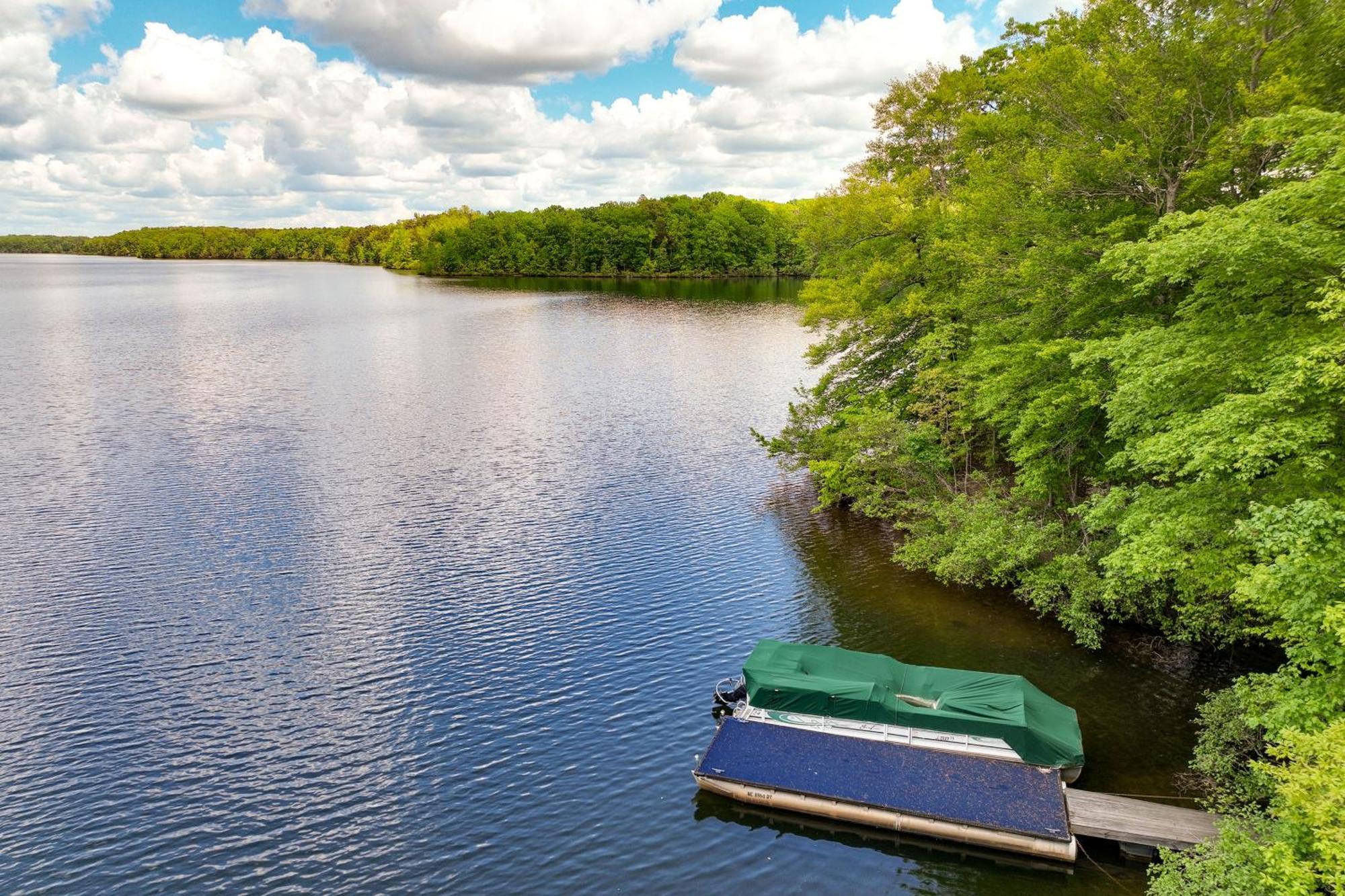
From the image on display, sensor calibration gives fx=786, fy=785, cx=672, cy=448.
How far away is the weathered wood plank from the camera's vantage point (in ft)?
69.8

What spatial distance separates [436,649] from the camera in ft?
107

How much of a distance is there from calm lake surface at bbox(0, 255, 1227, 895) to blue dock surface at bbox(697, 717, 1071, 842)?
1057mm

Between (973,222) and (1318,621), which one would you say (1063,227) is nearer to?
(973,222)

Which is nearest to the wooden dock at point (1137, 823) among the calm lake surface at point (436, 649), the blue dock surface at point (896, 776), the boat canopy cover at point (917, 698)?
the blue dock surface at point (896, 776)

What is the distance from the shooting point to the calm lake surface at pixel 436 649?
72.9 ft

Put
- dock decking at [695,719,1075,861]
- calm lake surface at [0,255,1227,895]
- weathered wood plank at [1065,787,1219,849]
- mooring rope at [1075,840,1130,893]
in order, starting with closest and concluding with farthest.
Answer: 1. mooring rope at [1075,840,1130,893]
2. weathered wood plank at [1065,787,1219,849]
3. dock decking at [695,719,1075,861]
4. calm lake surface at [0,255,1227,895]

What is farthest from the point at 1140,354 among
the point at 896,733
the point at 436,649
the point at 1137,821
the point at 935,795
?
the point at 436,649

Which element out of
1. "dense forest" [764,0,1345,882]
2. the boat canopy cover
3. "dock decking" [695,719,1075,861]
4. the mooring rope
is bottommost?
the mooring rope

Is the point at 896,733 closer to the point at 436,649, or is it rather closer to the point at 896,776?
the point at 896,776

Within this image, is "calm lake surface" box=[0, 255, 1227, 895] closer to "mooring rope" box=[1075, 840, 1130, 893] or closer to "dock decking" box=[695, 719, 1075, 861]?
"mooring rope" box=[1075, 840, 1130, 893]

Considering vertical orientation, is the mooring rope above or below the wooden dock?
below

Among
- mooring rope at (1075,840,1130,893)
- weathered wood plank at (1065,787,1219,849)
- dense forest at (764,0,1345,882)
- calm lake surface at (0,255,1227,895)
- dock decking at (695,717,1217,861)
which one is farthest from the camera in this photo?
calm lake surface at (0,255,1227,895)

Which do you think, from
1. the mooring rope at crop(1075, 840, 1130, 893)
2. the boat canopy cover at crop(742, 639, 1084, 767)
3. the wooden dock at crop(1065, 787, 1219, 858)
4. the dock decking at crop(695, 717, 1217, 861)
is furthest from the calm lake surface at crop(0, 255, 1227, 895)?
the boat canopy cover at crop(742, 639, 1084, 767)

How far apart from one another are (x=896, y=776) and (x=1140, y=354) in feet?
51.8
